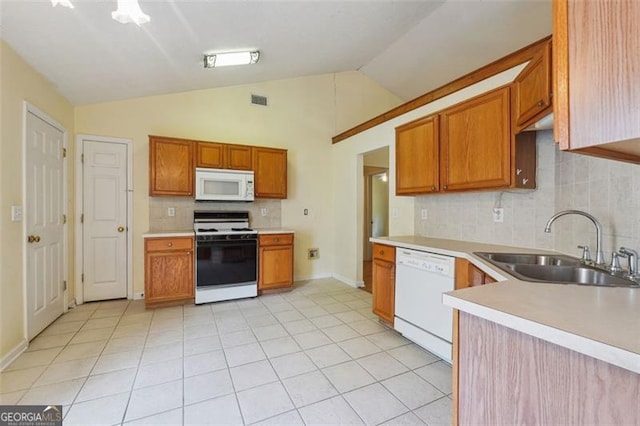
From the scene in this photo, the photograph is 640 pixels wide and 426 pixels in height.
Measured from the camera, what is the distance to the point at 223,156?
3740mm

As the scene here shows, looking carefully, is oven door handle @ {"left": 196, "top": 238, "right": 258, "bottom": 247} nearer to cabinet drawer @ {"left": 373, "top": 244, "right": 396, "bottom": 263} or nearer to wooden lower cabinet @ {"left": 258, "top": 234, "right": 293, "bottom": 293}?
wooden lower cabinet @ {"left": 258, "top": 234, "right": 293, "bottom": 293}

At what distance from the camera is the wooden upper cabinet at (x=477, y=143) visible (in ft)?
6.60

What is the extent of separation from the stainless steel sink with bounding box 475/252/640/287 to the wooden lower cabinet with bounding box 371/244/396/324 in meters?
0.86

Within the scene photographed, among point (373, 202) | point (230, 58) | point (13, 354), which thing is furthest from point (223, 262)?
point (373, 202)

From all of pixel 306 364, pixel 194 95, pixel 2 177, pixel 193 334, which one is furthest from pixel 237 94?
pixel 306 364

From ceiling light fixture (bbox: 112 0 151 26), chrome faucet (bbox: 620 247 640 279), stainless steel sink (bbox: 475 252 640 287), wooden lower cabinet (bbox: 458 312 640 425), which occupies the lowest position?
wooden lower cabinet (bbox: 458 312 640 425)

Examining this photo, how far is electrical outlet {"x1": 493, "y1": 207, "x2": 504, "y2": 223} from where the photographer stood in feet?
7.65

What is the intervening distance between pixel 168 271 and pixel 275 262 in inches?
51.5

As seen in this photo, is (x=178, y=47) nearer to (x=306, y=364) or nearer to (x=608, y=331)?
(x=306, y=364)

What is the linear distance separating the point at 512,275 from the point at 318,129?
4014mm

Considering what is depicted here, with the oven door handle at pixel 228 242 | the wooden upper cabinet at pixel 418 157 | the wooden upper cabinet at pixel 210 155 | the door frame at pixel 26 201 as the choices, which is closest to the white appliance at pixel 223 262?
the oven door handle at pixel 228 242

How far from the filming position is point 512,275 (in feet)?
4.33

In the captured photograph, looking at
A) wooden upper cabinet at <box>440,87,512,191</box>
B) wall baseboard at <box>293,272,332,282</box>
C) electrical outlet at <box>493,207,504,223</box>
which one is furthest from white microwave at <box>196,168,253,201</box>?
electrical outlet at <box>493,207,504,223</box>

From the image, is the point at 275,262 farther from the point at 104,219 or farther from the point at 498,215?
the point at 498,215
